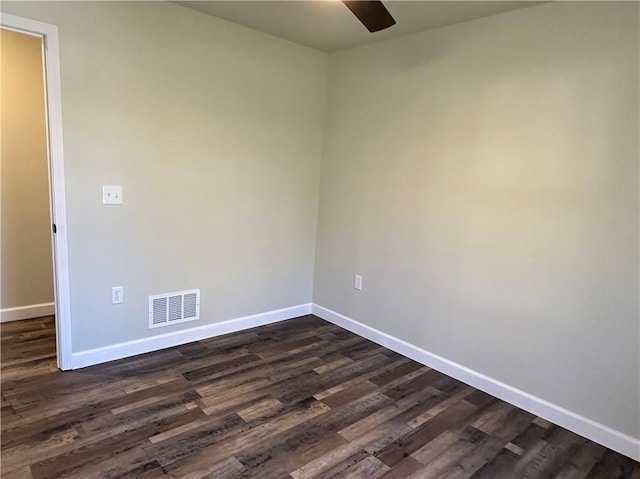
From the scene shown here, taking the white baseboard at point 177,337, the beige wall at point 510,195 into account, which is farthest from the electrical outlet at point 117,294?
the beige wall at point 510,195

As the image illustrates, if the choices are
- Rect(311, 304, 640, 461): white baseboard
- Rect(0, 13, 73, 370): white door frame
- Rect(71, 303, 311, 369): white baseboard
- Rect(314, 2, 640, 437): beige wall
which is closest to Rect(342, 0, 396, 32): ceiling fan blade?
Rect(314, 2, 640, 437): beige wall

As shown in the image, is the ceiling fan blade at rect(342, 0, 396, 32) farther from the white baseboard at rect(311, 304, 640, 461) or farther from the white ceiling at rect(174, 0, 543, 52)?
the white baseboard at rect(311, 304, 640, 461)

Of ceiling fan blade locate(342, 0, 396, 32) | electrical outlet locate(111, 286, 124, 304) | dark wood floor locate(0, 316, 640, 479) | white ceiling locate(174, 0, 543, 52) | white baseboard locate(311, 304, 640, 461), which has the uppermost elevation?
white ceiling locate(174, 0, 543, 52)

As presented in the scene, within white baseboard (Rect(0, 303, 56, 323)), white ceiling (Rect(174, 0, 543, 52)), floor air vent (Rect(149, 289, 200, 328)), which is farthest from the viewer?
white baseboard (Rect(0, 303, 56, 323))

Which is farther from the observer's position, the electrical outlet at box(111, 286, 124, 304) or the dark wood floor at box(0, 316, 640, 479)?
the electrical outlet at box(111, 286, 124, 304)

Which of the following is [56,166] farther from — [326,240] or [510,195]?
[510,195]

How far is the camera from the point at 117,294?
9.23 ft

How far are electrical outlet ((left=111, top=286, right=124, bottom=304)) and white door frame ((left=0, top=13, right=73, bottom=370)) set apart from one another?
261 mm

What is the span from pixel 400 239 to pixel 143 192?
1863mm

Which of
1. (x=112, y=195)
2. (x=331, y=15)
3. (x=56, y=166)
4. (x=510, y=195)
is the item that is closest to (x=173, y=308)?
(x=112, y=195)

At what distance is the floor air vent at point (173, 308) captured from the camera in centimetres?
301

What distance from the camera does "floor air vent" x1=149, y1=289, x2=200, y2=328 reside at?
301 centimetres

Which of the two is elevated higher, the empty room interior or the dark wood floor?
the empty room interior

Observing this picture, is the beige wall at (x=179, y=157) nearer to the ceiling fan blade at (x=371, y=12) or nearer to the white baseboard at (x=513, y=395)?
the white baseboard at (x=513, y=395)
